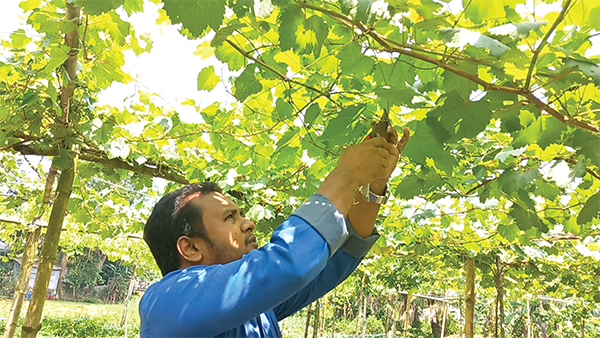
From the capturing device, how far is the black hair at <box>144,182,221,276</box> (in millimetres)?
1306

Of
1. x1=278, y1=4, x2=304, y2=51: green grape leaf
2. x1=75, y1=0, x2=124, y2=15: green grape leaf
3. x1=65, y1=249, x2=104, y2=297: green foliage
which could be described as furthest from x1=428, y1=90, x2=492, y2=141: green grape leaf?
x1=65, y1=249, x2=104, y2=297: green foliage

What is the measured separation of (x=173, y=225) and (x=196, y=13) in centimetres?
65

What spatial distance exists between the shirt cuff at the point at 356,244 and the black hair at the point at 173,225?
399mm

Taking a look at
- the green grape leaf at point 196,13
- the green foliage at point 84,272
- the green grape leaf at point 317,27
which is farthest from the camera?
the green foliage at point 84,272

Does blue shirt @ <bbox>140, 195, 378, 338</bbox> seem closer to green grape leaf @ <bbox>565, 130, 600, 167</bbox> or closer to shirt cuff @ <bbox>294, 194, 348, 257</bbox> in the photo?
shirt cuff @ <bbox>294, 194, 348, 257</bbox>

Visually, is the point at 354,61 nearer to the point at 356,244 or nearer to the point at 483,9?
the point at 483,9

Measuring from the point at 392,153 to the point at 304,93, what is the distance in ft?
2.84

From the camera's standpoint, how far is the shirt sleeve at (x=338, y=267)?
136cm

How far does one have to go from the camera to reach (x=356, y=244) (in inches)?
53.4

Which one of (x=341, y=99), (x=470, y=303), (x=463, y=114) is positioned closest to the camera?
(x=463, y=114)

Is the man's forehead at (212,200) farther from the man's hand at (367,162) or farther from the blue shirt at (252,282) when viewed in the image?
the man's hand at (367,162)

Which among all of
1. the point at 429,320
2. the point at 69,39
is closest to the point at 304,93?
the point at 69,39

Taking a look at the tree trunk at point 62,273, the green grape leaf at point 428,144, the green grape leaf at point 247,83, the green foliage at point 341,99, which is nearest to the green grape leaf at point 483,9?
the green foliage at point 341,99

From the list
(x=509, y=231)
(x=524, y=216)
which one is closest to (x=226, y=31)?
(x=524, y=216)
